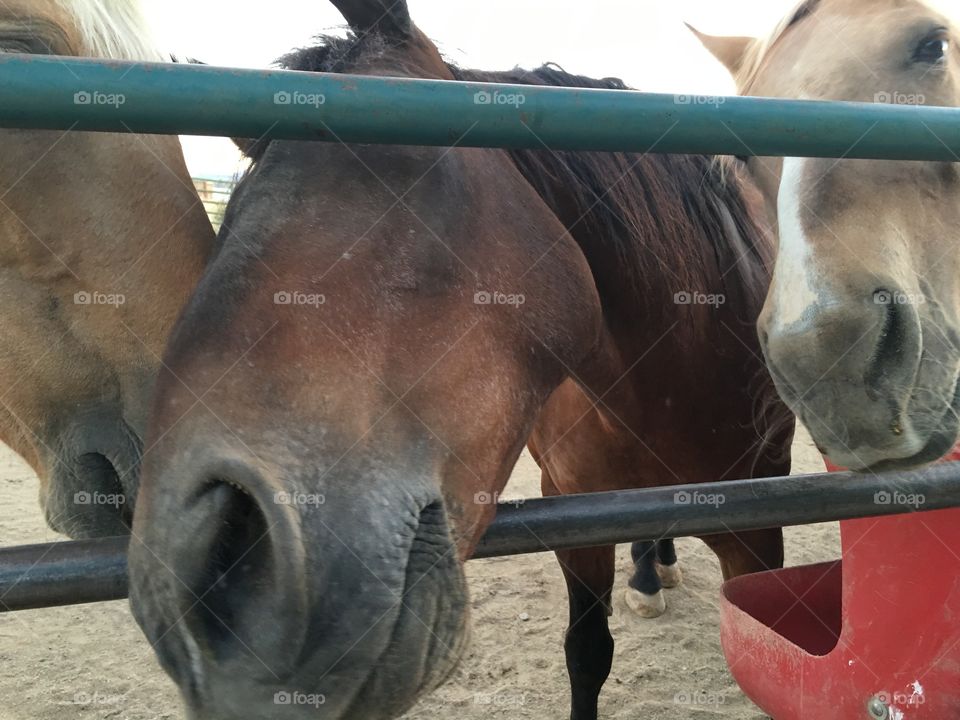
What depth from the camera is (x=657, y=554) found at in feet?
13.3

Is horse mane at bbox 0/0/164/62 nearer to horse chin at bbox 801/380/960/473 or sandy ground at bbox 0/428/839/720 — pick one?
horse chin at bbox 801/380/960/473

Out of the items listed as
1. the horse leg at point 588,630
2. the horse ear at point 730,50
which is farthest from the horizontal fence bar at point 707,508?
the horse leg at point 588,630

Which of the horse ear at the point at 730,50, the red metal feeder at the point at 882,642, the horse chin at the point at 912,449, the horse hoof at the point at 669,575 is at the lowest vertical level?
the red metal feeder at the point at 882,642

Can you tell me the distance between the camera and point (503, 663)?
3256 millimetres

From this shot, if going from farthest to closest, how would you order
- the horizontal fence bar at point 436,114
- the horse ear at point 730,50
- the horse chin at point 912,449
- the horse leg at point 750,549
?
the horse leg at point 750,549 < the horse ear at point 730,50 < the horse chin at point 912,449 < the horizontal fence bar at point 436,114

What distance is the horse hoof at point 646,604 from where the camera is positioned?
3695 mm

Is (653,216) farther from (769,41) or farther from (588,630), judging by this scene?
(588,630)

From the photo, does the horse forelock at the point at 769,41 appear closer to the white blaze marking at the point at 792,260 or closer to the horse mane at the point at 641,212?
the horse mane at the point at 641,212

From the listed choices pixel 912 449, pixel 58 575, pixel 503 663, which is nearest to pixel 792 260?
pixel 912 449

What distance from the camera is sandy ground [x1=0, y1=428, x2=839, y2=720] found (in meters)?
2.97

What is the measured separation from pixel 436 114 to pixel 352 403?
382 millimetres

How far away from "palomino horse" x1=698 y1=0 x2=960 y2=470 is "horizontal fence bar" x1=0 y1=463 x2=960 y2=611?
8cm

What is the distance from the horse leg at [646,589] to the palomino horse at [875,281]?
2703 mm

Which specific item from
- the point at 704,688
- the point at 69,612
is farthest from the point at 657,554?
the point at 69,612
